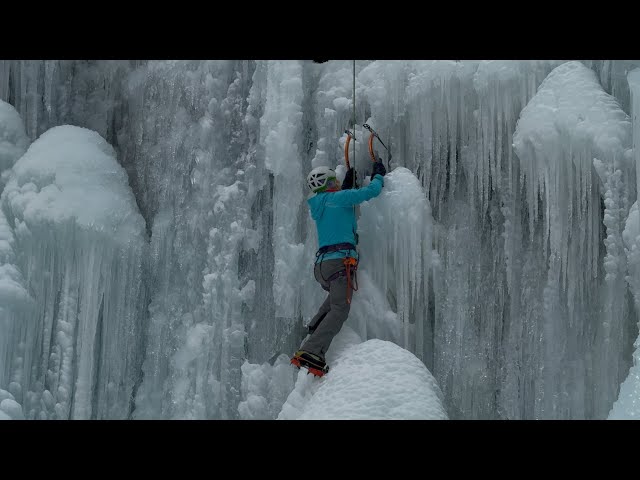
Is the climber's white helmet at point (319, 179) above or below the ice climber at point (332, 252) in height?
above

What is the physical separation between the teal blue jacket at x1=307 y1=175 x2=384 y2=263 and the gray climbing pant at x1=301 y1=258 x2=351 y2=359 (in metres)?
0.08

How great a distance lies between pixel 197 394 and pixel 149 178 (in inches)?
76.0

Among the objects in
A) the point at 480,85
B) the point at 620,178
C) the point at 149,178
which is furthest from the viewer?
the point at 149,178

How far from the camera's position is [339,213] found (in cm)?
520

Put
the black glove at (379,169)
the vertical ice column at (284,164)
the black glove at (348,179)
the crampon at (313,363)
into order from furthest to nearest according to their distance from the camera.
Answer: the vertical ice column at (284,164), the black glove at (348,179), the black glove at (379,169), the crampon at (313,363)

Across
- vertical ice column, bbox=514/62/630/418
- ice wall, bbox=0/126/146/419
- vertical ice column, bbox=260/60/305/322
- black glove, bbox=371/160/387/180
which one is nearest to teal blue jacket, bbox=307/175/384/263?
black glove, bbox=371/160/387/180

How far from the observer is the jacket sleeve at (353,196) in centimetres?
514

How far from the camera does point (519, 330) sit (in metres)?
5.59

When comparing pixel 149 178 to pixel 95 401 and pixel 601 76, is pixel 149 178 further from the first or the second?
pixel 601 76

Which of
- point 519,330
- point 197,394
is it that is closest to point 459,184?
point 519,330

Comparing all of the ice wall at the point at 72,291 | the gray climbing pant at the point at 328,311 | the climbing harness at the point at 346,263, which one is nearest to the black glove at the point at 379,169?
the climbing harness at the point at 346,263

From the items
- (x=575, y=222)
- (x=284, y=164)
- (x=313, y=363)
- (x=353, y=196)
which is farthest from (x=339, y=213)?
(x=575, y=222)

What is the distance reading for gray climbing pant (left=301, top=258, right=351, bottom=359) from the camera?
5.05 metres

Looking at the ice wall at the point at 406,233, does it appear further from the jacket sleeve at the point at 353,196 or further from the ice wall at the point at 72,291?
the jacket sleeve at the point at 353,196
